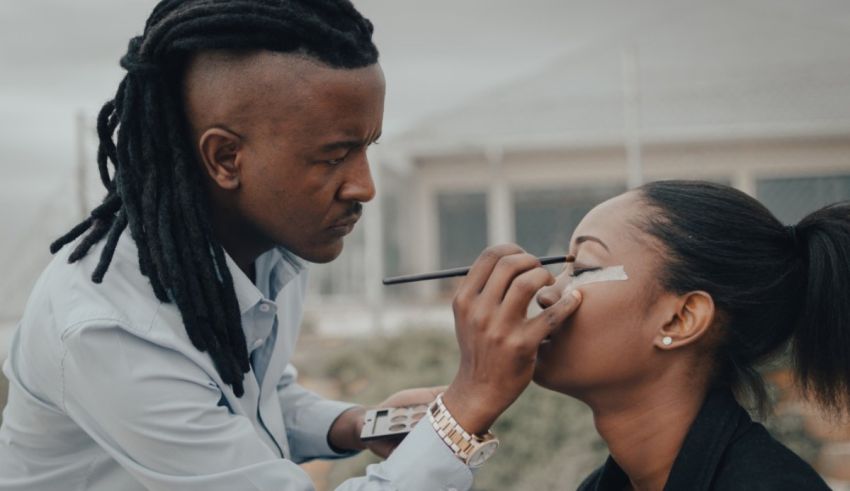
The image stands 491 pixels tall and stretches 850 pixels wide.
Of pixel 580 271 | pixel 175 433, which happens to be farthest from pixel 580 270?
pixel 175 433

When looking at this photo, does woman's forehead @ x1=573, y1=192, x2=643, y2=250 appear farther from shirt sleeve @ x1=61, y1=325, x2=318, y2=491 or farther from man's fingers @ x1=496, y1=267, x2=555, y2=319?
shirt sleeve @ x1=61, y1=325, x2=318, y2=491

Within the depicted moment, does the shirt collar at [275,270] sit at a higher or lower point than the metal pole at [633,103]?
higher

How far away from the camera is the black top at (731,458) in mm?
2002

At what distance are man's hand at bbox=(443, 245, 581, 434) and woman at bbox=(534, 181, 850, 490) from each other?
33cm

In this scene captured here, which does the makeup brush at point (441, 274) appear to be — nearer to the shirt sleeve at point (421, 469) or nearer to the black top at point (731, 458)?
the shirt sleeve at point (421, 469)

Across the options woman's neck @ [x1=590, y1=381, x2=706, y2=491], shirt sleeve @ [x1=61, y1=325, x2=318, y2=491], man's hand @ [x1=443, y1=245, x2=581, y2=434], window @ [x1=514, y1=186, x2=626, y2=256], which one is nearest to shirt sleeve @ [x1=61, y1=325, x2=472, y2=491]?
shirt sleeve @ [x1=61, y1=325, x2=318, y2=491]

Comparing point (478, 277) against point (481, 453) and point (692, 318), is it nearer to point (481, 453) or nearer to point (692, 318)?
point (481, 453)

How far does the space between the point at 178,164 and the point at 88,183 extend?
5.53 m

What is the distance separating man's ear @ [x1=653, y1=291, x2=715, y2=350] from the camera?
2.25 meters

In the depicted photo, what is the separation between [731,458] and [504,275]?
2.16 feet

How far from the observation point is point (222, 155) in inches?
85.3

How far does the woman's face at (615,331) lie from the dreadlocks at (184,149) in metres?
0.74

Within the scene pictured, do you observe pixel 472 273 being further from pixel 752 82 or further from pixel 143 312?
pixel 752 82

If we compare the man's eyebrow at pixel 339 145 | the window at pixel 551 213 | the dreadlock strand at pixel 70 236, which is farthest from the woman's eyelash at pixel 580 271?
the window at pixel 551 213
